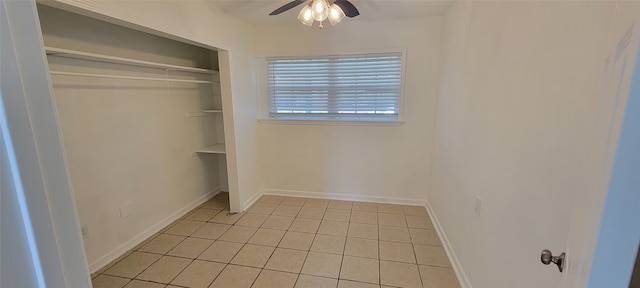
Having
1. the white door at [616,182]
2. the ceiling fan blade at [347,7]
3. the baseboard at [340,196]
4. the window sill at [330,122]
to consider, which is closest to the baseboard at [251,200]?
the baseboard at [340,196]

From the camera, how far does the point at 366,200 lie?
3.40m

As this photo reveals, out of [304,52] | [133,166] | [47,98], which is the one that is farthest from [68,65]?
[304,52]

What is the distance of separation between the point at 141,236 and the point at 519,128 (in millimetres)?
3128

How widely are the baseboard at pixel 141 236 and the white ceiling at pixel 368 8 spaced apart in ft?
7.52

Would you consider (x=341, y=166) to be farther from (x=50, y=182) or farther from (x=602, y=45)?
(x=50, y=182)

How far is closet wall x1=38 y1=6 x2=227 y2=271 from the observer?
1.88 meters

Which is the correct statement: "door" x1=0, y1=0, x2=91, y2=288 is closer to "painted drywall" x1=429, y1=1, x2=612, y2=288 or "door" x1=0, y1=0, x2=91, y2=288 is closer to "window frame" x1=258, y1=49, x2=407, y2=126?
"painted drywall" x1=429, y1=1, x2=612, y2=288

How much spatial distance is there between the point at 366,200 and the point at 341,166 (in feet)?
1.86

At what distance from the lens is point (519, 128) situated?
1262 mm

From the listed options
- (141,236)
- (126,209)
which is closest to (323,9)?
(126,209)

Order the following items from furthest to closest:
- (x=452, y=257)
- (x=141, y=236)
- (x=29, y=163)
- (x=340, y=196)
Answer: (x=340, y=196)
(x=141, y=236)
(x=452, y=257)
(x=29, y=163)

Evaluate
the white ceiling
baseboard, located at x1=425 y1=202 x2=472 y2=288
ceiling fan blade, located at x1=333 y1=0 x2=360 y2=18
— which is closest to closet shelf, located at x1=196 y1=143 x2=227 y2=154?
the white ceiling

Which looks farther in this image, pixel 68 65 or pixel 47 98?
pixel 68 65

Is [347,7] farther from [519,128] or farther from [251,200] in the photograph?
[251,200]
